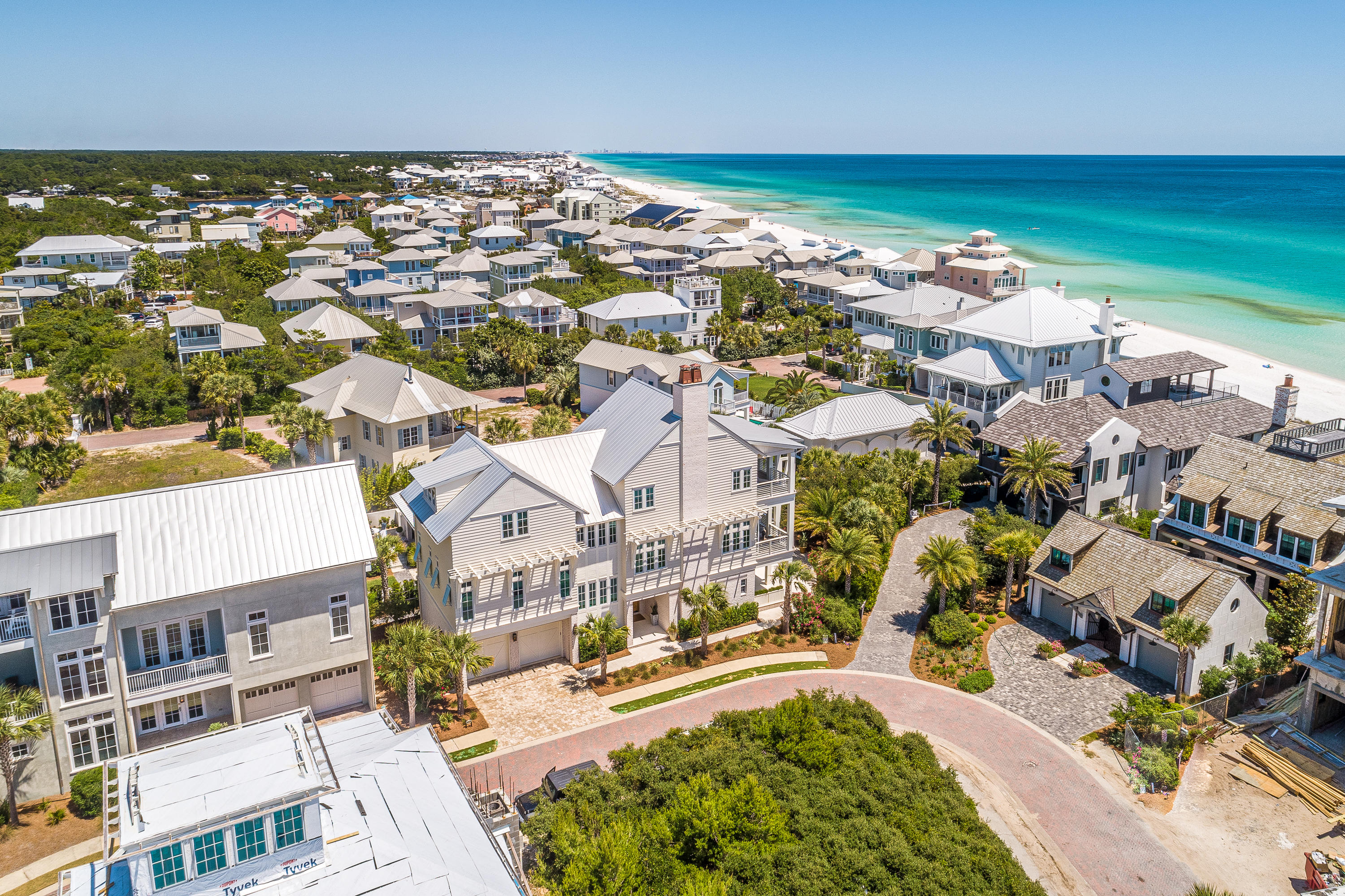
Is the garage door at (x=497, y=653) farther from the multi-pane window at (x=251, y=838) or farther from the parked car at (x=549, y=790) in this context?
the multi-pane window at (x=251, y=838)

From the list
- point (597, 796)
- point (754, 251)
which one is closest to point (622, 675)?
point (597, 796)

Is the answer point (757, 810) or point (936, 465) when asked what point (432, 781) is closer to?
point (757, 810)

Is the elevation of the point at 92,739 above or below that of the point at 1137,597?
below

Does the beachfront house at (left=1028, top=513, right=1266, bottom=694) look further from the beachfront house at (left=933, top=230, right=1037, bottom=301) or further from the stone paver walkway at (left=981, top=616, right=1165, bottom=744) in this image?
the beachfront house at (left=933, top=230, right=1037, bottom=301)

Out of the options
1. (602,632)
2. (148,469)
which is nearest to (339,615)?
(602,632)

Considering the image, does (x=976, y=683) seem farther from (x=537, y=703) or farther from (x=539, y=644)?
(x=539, y=644)

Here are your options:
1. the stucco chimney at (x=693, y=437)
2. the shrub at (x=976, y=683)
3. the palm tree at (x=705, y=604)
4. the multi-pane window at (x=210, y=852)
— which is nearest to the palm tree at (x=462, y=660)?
the palm tree at (x=705, y=604)

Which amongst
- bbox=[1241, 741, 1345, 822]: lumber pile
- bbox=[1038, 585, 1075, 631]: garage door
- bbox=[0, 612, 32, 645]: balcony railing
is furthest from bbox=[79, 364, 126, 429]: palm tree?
bbox=[1241, 741, 1345, 822]: lumber pile
